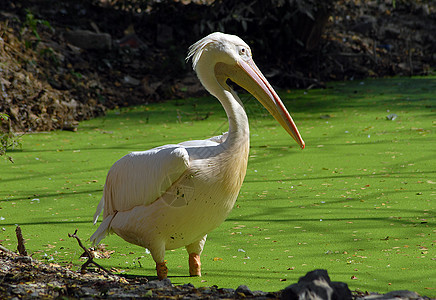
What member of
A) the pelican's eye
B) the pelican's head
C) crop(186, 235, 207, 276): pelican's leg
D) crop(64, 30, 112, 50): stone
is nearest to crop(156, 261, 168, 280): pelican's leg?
crop(186, 235, 207, 276): pelican's leg

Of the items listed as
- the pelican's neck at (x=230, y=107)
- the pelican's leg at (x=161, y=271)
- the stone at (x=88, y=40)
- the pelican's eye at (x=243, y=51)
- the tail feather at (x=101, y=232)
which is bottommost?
the pelican's leg at (x=161, y=271)

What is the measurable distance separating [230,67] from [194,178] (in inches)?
28.6

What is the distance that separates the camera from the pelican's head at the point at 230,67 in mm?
3342

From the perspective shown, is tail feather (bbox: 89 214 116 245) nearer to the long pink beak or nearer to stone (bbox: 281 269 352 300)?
the long pink beak

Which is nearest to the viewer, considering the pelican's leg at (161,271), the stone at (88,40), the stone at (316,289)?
the stone at (316,289)

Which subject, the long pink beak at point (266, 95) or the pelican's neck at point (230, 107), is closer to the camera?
the pelican's neck at point (230, 107)

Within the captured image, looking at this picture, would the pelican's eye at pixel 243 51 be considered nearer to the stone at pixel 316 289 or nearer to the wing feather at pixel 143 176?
the wing feather at pixel 143 176

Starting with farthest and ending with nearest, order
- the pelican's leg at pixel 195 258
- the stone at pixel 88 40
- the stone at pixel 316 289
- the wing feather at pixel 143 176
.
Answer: the stone at pixel 88 40 < the pelican's leg at pixel 195 258 < the wing feather at pixel 143 176 < the stone at pixel 316 289

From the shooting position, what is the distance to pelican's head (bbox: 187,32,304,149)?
3342mm

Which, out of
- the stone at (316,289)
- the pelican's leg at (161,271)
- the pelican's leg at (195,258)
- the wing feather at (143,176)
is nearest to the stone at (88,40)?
the wing feather at (143,176)

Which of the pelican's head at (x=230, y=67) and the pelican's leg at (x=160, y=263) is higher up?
the pelican's head at (x=230, y=67)

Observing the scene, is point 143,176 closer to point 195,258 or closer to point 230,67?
point 195,258

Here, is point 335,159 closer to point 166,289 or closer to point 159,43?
point 166,289

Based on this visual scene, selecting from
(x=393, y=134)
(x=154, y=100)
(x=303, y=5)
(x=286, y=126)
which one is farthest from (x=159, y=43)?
(x=286, y=126)
